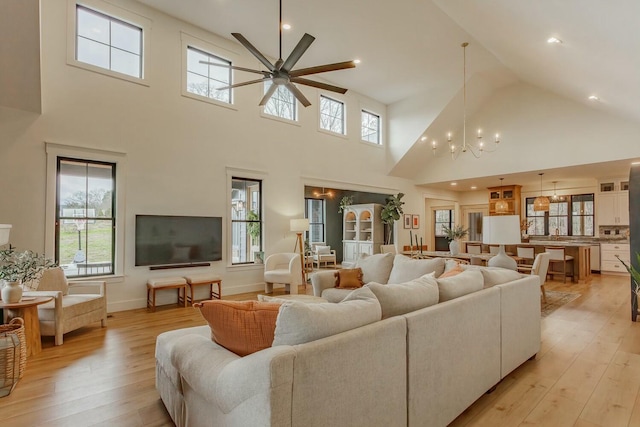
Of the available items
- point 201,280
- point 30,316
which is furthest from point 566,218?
point 30,316

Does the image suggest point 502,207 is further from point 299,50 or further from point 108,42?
point 108,42

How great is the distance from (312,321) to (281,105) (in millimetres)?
6285

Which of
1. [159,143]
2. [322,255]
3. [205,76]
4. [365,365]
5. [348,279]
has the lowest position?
[322,255]

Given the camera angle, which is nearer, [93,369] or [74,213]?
[93,369]

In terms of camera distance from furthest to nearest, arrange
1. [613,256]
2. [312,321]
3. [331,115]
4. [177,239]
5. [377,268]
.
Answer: [613,256] → [331,115] → [177,239] → [377,268] → [312,321]

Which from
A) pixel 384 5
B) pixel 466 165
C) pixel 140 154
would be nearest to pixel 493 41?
pixel 384 5

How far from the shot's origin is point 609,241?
8.60 metres

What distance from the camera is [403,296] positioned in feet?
6.50

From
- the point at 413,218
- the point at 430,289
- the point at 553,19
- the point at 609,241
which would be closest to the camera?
the point at 430,289

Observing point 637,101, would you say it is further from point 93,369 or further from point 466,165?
point 93,369

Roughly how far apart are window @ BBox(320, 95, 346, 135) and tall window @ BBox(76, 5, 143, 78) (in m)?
3.91

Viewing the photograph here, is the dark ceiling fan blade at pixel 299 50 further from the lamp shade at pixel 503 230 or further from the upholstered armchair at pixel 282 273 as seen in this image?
the upholstered armchair at pixel 282 273

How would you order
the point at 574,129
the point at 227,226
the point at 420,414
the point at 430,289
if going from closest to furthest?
the point at 420,414 → the point at 430,289 → the point at 227,226 → the point at 574,129

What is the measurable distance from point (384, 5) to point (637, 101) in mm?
4019
